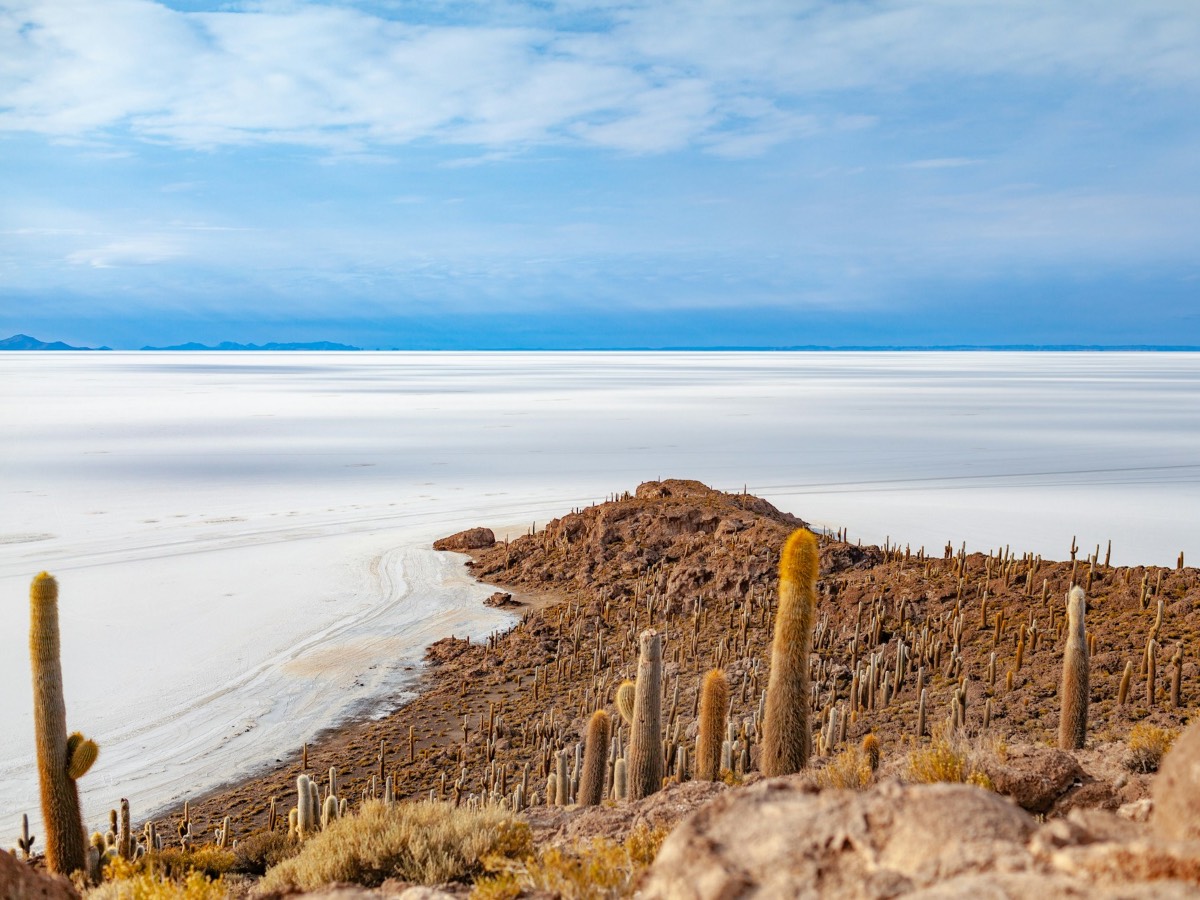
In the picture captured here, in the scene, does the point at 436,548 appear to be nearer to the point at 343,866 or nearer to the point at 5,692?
the point at 5,692

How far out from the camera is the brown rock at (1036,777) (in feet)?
21.7

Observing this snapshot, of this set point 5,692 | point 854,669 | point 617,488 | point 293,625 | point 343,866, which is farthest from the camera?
point 617,488

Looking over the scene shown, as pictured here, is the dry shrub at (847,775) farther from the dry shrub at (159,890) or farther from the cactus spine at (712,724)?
the dry shrub at (159,890)

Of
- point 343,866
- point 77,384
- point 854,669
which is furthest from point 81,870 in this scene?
point 77,384

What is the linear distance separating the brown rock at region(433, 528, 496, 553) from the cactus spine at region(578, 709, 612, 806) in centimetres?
1491

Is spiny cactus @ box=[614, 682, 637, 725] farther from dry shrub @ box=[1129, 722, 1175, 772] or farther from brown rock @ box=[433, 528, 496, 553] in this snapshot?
brown rock @ box=[433, 528, 496, 553]

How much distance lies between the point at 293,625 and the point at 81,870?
10.5 meters

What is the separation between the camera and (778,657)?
26.3 ft

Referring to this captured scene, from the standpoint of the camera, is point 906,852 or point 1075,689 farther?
point 1075,689

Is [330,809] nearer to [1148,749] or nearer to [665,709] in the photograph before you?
[665,709]

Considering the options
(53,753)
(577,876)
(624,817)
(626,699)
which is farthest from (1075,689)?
(53,753)

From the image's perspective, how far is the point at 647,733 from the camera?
864cm

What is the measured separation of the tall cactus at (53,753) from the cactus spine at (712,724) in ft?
16.7

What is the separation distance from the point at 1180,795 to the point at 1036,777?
344 centimetres
